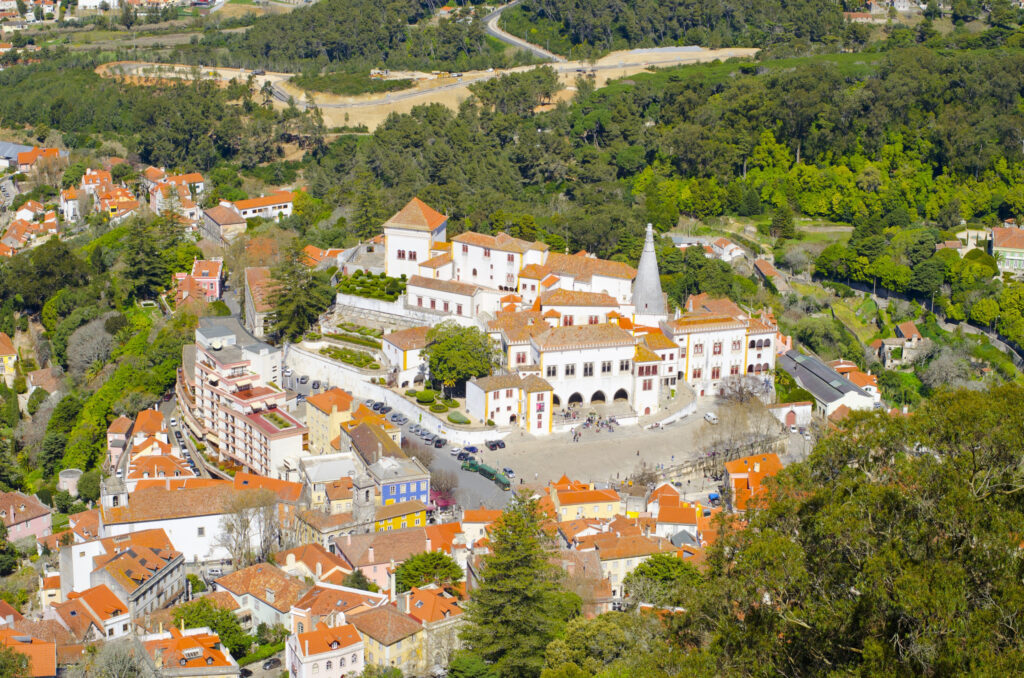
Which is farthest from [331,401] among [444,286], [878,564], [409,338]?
[878,564]

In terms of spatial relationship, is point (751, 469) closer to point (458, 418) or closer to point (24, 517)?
point (458, 418)

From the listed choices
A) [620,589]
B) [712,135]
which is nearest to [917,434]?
[620,589]

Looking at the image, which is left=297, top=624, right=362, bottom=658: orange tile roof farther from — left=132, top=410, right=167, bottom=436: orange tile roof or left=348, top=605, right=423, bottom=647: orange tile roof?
left=132, top=410, right=167, bottom=436: orange tile roof

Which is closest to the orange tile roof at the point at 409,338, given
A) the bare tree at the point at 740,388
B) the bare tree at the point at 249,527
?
the bare tree at the point at 249,527

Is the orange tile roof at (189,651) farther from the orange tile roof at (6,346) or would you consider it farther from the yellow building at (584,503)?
the orange tile roof at (6,346)

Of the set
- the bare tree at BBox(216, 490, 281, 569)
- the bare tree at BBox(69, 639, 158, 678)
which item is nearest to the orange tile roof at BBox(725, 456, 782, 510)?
the bare tree at BBox(216, 490, 281, 569)

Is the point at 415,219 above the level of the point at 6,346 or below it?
above

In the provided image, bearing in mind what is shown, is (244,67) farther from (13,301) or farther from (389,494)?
(389,494)
